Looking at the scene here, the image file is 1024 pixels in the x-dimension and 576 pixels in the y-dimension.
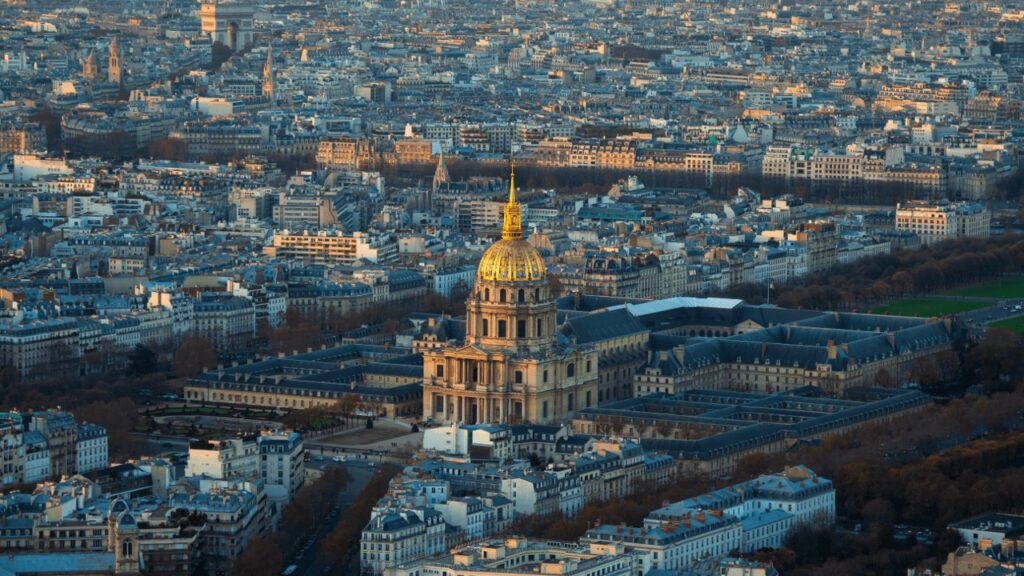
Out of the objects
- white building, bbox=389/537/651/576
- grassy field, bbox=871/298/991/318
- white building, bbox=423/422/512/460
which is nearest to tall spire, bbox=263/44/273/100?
grassy field, bbox=871/298/991/318

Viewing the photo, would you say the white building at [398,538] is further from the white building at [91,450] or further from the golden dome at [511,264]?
the golden dome at [511,264]

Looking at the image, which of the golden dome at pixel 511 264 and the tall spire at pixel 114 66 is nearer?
the golden dome at pixel 511 264

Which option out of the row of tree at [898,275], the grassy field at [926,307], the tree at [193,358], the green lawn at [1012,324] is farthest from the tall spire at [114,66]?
the tree at [193,358]

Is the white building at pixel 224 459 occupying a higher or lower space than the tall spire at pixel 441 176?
higher

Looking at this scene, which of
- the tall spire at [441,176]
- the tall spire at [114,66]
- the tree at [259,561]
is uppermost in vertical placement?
the tree at [259,561]

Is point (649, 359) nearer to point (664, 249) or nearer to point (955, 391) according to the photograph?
point (955, 391)

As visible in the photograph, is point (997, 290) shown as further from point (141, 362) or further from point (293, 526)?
point (293, 526)
